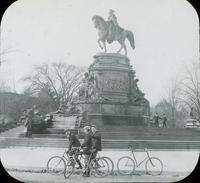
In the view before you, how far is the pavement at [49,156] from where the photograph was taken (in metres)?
13.4

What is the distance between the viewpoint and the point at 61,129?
24469mm

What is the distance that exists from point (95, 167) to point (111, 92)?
54.9ft

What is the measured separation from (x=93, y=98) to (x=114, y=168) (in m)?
16.1

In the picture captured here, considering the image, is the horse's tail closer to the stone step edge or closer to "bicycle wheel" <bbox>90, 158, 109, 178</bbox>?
the stone step edge

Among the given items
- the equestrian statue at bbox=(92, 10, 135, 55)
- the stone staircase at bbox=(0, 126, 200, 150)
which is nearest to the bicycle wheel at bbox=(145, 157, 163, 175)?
the stone staircase at bbox=(0, 126, 200, 150)

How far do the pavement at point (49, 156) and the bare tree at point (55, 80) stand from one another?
19.8m

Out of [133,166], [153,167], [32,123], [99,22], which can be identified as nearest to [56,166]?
[133,166]

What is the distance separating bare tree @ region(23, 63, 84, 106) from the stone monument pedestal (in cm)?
919

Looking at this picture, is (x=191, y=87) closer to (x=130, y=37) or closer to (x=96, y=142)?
(x=130, y=37)

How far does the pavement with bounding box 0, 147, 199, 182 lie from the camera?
44.1 ft

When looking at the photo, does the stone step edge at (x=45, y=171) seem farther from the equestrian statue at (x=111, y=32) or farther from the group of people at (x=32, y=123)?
the equestrian statue at (x=111, y=32)

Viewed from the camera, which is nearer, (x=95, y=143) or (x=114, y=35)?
(x=95, y=143)

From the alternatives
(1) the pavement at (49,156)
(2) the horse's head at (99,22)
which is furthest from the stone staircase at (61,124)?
(2) the horse's head at (99,22)

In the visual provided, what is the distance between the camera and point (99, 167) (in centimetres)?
1330
